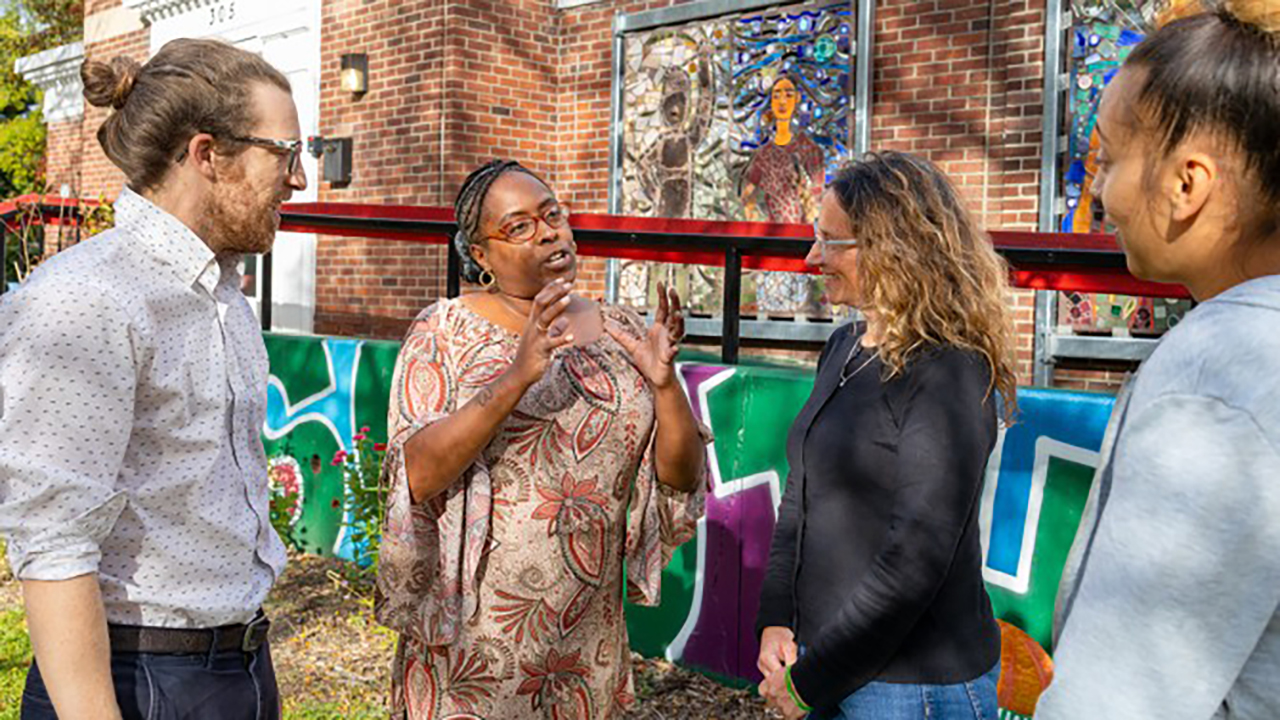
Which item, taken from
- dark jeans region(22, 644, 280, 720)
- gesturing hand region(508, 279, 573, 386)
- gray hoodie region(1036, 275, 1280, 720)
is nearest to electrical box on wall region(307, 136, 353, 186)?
gesturing hand region(508, 279, 573, 386)

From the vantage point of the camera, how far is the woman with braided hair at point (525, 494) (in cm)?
258

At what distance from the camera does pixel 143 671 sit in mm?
1885

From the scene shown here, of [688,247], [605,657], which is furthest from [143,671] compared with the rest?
[688,247]

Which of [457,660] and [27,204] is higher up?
[27,204]

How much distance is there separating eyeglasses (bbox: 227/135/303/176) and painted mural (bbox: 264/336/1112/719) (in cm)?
264

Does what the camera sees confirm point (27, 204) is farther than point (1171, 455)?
Yes

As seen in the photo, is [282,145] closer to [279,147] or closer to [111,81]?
[279,147]

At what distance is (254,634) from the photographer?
2.10m

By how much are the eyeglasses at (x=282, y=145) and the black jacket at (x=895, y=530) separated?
44.4 inches

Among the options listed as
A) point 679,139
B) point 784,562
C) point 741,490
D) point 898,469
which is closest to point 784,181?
point 679,139

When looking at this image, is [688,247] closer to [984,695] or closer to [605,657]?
[605,657]

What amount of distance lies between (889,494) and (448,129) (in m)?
8.80

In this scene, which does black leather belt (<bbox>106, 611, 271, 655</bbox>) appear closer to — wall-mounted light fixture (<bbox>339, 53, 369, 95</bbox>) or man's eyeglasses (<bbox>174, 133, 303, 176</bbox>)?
man's eyeglasses (<bbox>174, 133, 303, 176</bbox>)

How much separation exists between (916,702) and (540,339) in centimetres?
101
